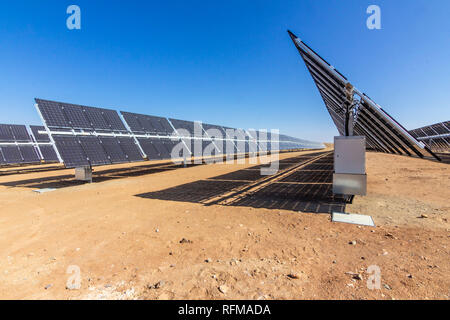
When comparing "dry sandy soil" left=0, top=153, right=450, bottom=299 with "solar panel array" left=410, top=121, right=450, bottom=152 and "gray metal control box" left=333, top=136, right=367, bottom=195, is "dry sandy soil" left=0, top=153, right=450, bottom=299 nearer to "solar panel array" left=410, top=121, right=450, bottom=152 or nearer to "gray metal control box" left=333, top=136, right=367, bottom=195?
"gray metal control box" left=333, top=136, right=367, bottom=195

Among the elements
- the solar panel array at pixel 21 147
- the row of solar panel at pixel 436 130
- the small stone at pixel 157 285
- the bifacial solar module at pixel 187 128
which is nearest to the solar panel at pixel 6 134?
the solar panel array at pixel 21 147

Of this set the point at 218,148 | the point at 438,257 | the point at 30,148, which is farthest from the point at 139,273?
the point at 30,148

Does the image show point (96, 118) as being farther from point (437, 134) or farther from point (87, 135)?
point (437, 134)

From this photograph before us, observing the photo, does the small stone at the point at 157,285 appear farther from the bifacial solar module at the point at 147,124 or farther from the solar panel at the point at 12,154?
the solar panel at the point at 12,154

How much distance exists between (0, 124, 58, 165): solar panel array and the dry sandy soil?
852 inches

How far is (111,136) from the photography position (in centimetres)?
1498

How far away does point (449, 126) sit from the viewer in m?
31.6

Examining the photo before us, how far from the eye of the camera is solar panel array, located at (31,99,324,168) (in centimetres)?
1188

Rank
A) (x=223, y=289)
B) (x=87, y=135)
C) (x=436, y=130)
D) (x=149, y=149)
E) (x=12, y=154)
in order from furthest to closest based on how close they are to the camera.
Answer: (x=436, y=130) < (x=12, y=154) < (x=149, y=149) < (x=87, y=135) < (x=223, y=289)

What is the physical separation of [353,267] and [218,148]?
79.4ft

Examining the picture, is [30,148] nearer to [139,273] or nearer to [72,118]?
[72,118]

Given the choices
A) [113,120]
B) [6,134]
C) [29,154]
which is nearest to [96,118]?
[113,120]

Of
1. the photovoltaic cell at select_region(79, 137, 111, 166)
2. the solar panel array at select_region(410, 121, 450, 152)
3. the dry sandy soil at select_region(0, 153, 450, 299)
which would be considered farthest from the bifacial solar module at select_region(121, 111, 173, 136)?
the solar panel array at select_region(410, 121, 450, 152)

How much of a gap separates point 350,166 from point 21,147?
32.1 metres
